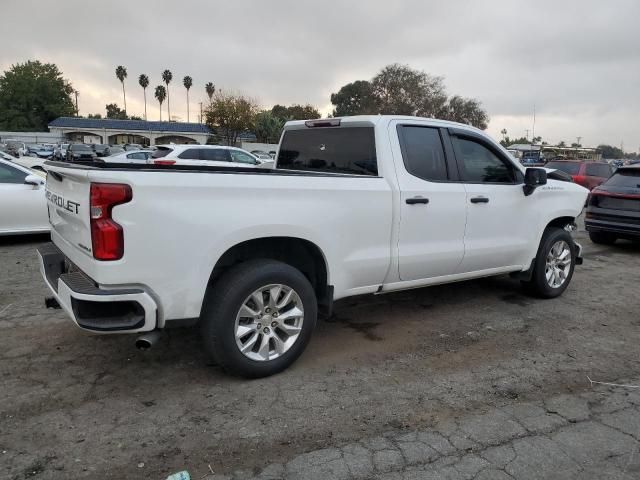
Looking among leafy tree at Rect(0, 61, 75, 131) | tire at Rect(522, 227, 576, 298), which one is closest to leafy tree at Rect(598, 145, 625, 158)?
leafy tree at Rect(0, 61, 75, 131)

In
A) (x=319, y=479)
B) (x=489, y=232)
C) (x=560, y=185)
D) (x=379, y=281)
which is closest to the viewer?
(x=319, y=479)

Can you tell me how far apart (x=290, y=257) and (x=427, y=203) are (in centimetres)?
130

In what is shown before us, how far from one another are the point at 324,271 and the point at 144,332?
1389mm

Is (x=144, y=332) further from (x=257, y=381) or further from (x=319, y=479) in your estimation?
(x=319, y=479)

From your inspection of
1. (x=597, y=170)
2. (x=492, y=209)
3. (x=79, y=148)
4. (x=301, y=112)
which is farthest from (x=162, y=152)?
(x=301, y=112)

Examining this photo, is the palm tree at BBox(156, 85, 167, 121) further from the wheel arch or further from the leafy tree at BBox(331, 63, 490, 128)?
the wheel arch

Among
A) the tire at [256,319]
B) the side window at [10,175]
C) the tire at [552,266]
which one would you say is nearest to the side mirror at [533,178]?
the tire at [552,266]

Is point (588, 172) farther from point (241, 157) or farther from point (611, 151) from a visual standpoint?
point (611, 151)

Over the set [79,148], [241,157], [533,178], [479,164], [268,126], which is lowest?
[79,148]

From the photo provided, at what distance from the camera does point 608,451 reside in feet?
9.73

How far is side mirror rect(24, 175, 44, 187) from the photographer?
26.6ft

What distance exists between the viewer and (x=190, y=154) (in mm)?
14531

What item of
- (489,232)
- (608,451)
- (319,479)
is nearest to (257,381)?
(319,479)

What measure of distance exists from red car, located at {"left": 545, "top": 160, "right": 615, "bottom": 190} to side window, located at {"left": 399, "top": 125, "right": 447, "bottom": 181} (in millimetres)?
12008
